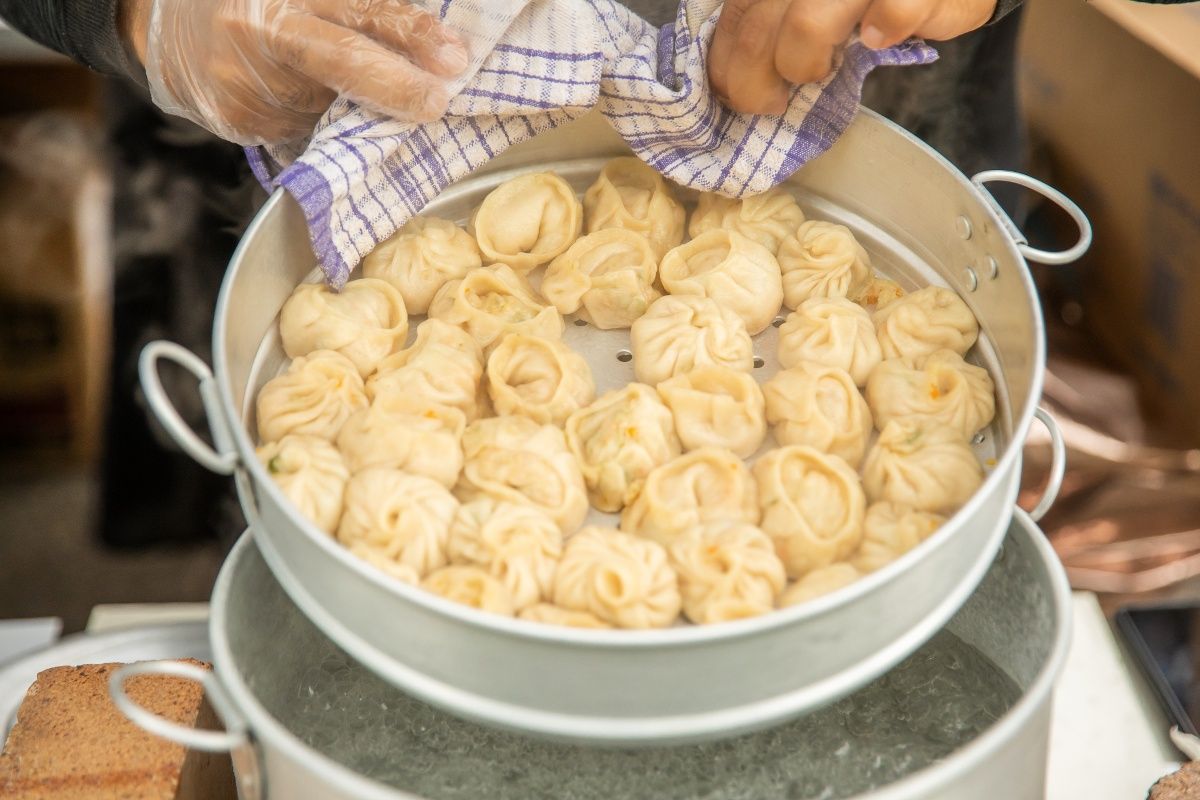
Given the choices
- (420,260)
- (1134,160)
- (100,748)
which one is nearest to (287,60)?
(420,260)

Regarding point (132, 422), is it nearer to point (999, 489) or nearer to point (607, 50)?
point (607, 50)

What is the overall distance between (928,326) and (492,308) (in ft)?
1.63

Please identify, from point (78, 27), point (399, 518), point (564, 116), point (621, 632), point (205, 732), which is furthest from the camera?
point (78, 27)

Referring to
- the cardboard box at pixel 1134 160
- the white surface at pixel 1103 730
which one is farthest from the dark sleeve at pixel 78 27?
the cardboard box at pixel 1134 160

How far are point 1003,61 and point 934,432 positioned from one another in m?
1.08

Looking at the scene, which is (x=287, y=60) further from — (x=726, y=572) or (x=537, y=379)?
(x=726, y=572)

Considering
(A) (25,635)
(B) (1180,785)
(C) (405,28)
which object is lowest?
(A) (25,635)

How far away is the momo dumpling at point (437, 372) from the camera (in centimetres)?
115

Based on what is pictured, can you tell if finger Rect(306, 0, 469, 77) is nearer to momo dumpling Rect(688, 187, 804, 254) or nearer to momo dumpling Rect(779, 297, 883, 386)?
momo dumpling Rect(688, 187, 804, 254)

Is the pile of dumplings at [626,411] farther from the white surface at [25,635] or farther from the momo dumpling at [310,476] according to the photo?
the white surface at [25,635]

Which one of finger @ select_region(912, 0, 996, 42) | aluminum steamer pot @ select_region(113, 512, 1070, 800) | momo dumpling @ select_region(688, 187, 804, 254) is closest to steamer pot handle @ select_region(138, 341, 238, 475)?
aluminum steamer pot @ select_region(113, 512, 1070, 800)

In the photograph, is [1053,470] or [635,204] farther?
[635,204]

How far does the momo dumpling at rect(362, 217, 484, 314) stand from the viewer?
4.25 feet

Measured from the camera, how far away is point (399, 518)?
103cm
